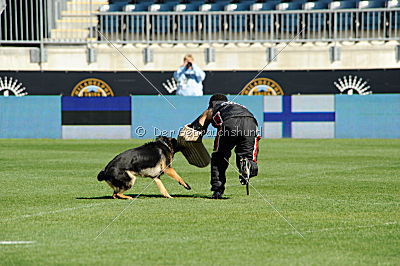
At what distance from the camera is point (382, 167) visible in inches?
554

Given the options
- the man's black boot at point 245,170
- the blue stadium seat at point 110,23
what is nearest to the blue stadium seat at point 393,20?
the blue stadium seat at point 110,23

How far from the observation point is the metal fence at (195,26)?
27.6 meters

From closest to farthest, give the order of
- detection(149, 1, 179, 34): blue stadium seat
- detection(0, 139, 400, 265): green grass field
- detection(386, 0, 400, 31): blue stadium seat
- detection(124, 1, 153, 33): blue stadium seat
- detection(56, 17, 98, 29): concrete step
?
1. detection(0, 139, 400, 265): green grass field
2. detection(386, 0, 400, 31): blue stadium seat
3. detection(124, 1, 153, 33): blue stadium seat
4. detection(149, 1, 179, 34): blue stadium seat
5. detection(56, 17, 98, 29): concrete step

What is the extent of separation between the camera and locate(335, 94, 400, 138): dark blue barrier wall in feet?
74.5

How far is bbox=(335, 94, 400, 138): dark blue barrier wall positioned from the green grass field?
8.44 metres

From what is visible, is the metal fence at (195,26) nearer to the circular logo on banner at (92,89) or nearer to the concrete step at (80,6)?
the concrete step at (80,6)

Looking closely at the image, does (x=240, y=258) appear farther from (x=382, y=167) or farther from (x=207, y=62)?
(x=207, y=62)

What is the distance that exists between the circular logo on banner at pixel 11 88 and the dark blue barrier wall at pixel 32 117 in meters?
2.27

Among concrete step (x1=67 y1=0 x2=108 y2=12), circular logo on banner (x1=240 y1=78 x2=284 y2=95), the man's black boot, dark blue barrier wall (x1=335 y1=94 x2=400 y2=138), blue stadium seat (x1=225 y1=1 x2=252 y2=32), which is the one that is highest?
concrete step (x1=67 y1=0 x2=108 y2=12)

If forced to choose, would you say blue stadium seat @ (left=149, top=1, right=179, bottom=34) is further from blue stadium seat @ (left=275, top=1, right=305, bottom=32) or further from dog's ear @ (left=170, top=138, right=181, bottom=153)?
dog's ear @ (left=170, top=138, right=181, bottom=153)

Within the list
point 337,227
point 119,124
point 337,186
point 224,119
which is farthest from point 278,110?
point 337,227

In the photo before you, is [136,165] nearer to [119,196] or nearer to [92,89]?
[119,196]

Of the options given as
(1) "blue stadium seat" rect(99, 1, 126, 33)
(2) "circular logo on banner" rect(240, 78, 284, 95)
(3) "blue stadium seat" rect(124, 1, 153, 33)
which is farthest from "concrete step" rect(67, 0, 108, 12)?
(2) "circular logo on banner" rect(240, 78, 284, 95)

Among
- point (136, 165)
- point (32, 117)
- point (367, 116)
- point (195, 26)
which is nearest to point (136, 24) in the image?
point (195, 26)
